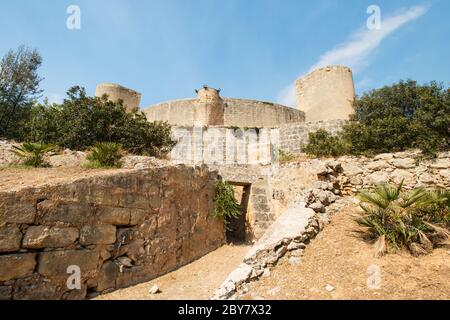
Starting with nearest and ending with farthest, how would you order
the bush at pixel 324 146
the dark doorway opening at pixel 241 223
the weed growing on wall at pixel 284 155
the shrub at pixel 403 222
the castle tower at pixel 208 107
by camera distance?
1. the shrub at pixel 403 222
2. the dark doorway opening at pixel 241 223
3. the bush at pixel 324 146
4. the weed growing on wall at pixel 284 155
5. the castle tower at pixel 208 107

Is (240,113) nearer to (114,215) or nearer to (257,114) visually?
(257,114)

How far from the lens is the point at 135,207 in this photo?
6.03 meters

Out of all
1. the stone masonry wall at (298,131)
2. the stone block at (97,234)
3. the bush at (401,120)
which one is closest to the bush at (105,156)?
the stone block at (97,234)

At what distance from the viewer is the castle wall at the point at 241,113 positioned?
22484 mm

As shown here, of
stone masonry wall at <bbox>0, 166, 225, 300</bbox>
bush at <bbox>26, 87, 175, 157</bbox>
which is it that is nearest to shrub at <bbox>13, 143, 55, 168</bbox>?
bush at <bbox>26, 87, 175, 157</bbox>

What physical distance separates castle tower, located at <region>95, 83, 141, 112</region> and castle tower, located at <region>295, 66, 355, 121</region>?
13032 millimetres

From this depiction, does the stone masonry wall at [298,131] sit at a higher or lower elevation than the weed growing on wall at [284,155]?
higher

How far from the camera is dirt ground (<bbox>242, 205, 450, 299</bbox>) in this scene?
165 inches

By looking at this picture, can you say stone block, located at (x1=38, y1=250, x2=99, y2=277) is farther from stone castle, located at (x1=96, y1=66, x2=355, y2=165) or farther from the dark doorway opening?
stone castle, located at (x1=96, y1=66, x2=355, y2=165)

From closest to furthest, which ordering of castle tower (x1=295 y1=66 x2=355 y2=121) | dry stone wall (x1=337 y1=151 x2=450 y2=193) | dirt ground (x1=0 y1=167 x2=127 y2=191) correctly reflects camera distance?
dirt ground (x1=0 y1=167 x2=127 y2=191)
dry stone wall (x1=337 y1=151 x2=450 y2=193)
castle tower (x1=295 y1=66 x2=355 y2=121)

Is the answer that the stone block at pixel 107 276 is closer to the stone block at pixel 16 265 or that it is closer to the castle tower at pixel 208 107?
the stone block at pixel 16 265

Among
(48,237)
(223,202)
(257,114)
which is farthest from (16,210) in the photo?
(257,114)

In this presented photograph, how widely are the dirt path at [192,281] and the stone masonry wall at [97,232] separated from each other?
0.19m
